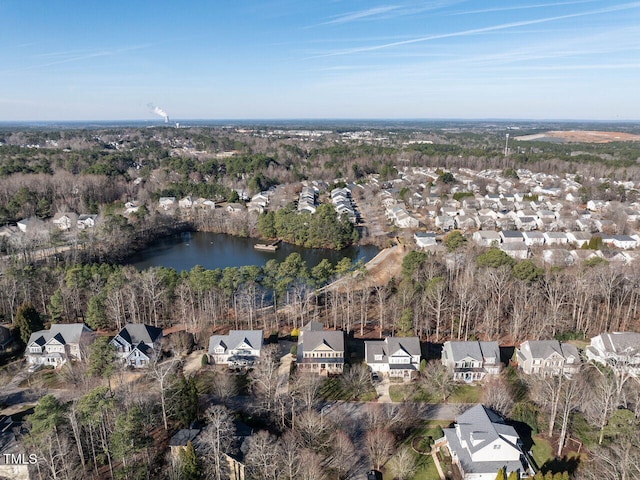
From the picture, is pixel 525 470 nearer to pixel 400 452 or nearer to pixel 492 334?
pixel 400 452

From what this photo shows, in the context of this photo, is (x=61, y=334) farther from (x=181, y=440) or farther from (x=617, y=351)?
(x=617, y=351)

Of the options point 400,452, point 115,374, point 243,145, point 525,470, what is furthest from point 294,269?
point 243,145

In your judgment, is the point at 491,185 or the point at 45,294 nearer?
the point at 45,294

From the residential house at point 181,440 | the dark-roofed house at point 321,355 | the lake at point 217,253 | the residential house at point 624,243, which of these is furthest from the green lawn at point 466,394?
the residential house at point 624,243

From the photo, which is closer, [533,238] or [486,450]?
[486,450]

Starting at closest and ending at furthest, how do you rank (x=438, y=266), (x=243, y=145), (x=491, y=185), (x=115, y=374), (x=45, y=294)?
(x=115, y=374) → (x=45, y=294) → (x=438, y=266) → (x=491, y=185) → (x=243, y=145)

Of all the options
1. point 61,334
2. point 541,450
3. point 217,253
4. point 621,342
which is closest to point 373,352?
point 541,450
